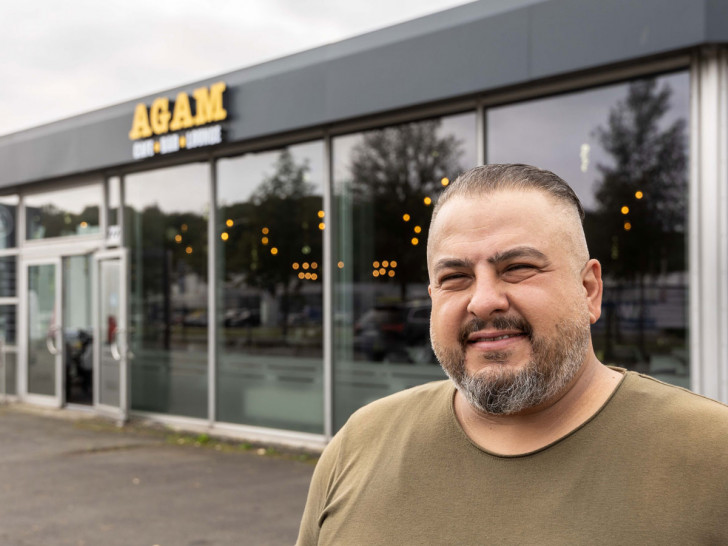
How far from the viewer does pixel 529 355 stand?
4.37 feet

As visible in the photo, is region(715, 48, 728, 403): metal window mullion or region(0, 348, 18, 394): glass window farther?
region(0, 348, 18, 394): glass window

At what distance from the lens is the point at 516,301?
1329 mm

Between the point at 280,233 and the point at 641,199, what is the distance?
150 inches

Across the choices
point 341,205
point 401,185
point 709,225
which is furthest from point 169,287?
point 709,225

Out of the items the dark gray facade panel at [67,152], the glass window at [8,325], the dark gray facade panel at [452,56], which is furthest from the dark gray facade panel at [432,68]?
the glass window at [8,325]

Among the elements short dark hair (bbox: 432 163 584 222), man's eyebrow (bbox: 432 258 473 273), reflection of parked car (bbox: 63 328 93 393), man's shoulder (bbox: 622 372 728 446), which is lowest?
reflection of parked car (bbox: 63 328 93 393)

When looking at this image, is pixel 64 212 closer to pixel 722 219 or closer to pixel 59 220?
pixel 59 220

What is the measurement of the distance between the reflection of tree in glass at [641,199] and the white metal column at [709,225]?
5.6 inches

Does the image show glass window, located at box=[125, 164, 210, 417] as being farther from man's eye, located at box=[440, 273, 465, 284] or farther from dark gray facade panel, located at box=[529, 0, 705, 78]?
man's eye, located at box=[440, 273, 465, 284]

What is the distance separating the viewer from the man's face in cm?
133

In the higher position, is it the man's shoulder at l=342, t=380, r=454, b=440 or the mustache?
the mustache

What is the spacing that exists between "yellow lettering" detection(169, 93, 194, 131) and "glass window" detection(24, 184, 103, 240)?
98.3 inches

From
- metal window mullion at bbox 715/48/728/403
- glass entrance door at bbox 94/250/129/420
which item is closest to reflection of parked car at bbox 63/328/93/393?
glass entrance door at bbox 94/250/129/420

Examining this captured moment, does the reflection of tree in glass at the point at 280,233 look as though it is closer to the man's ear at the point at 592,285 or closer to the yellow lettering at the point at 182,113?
the yellow lettering at the point at 182,113
